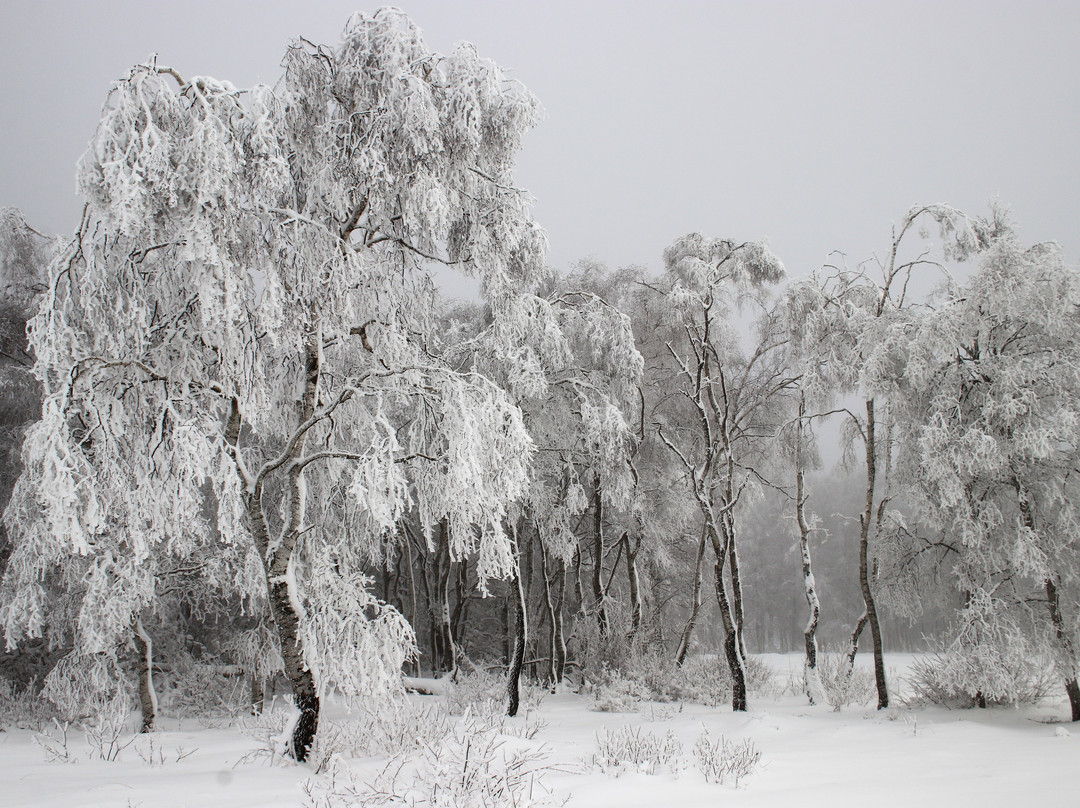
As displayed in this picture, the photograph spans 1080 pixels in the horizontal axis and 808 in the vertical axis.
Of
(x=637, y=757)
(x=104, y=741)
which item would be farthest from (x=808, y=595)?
(x=104, y=741)

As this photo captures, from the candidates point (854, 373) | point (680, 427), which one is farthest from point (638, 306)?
point (854, 373)

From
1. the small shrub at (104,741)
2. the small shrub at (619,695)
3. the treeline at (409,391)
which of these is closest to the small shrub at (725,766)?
the treeline at (409,391)

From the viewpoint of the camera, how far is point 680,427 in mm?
14031

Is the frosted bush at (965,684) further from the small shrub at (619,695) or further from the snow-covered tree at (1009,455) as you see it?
the small shrub at (619,695)

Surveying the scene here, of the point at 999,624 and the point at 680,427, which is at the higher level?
the point at 680,427

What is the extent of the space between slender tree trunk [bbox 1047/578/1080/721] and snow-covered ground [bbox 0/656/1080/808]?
290 mm

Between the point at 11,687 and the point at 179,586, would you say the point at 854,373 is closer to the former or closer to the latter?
the point at 179,586

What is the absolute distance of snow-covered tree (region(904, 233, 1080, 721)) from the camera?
7.30 m

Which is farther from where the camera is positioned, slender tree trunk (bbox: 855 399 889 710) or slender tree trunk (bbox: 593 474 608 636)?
slender tree trunk (bbox: 593 474 608 636)

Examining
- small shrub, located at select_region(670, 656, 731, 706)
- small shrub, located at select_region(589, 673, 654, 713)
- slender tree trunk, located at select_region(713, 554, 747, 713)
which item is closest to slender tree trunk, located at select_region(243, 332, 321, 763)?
small shrub, located at select_region(589, 673, 654, 713)

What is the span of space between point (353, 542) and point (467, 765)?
3576 millimetres

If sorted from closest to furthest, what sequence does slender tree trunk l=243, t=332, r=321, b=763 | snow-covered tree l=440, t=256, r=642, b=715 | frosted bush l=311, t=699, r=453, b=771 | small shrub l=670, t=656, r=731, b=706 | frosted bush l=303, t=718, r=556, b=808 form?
frosted bush l=303, t=718, r=556, b=808
frosted bush l=311, t=699, r=453, b=771
slender tree trunk l=243, t=332, r=321, b=763
snow-covered tree l=440, t=256, r=642, b=715
small shrub l=670, t=656, r=731, b=706

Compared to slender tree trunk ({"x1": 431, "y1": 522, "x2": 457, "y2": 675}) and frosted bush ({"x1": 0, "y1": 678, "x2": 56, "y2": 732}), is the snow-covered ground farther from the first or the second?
slender tree trunk ({"x1": 431, "y1": 522, "x2": 457, "y2": 675})

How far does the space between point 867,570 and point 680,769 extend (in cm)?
614
